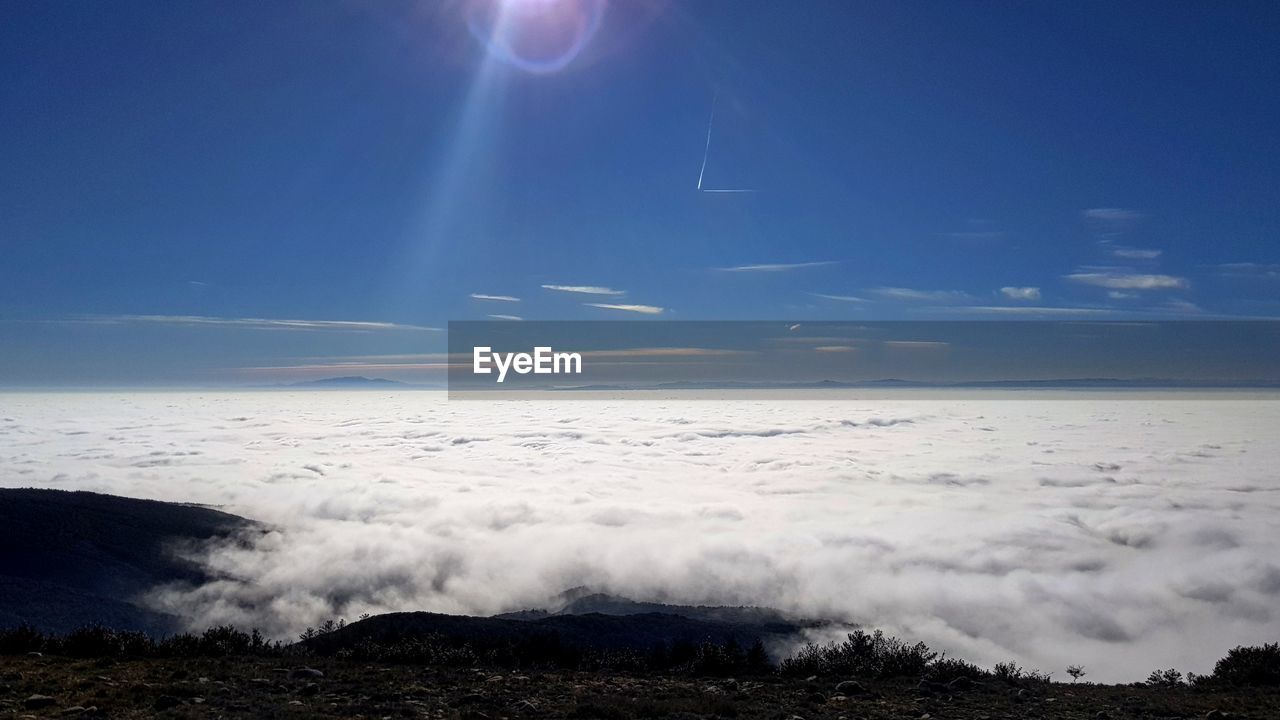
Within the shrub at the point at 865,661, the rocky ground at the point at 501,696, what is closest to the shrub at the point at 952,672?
the shrub at the point at 865,661

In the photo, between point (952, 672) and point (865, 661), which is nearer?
point (952, 672)

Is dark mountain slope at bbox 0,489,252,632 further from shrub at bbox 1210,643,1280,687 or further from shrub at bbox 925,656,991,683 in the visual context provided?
shrub at bbox 1210,643,1280,687

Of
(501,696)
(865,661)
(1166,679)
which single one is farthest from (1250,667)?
(501,696)

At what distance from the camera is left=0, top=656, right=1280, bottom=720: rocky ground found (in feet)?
29.6

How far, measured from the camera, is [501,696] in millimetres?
9898

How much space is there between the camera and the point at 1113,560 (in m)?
41.7

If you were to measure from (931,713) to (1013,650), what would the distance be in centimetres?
2104

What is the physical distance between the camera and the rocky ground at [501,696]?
9008 millimetres

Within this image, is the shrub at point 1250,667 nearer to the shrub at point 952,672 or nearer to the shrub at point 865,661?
the shrub at point 952,672

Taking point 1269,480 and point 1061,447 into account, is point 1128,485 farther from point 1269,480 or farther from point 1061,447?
point 1061,447

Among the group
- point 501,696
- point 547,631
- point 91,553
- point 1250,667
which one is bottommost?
point 91,553

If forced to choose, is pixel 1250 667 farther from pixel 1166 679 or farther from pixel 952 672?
pixel 952 672

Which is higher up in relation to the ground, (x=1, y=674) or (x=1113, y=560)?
(x=1, y=674)

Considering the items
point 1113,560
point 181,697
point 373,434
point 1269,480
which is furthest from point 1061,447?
point 181,697
